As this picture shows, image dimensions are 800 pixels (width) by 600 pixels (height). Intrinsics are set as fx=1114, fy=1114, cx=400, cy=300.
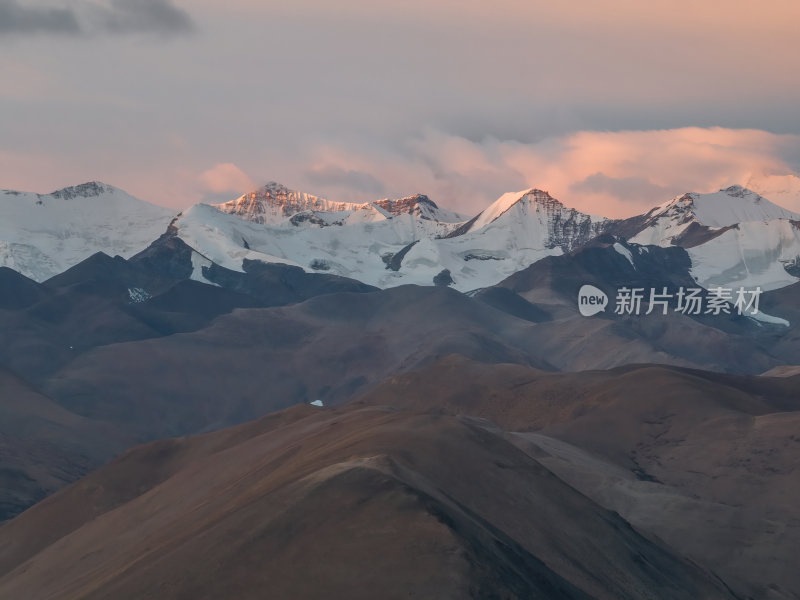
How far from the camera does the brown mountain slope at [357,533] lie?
118 ft

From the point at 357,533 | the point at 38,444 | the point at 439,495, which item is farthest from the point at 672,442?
the point at 38,444

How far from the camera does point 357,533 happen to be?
3822cm

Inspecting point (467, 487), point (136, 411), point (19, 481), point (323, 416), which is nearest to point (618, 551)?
point (467, 487)

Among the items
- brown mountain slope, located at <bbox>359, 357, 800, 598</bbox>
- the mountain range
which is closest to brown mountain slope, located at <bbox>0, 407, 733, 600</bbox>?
the mountain range

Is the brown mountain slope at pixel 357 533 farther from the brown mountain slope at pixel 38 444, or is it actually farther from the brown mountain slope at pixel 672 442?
the brown mountain slope at pixel 38 444

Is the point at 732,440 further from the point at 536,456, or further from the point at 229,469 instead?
the point at 229,469

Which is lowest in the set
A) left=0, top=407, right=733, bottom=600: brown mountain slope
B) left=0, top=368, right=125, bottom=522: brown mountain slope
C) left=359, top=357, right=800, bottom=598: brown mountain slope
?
left=0, top=368, right=125, bottom=522: brown mountain slope

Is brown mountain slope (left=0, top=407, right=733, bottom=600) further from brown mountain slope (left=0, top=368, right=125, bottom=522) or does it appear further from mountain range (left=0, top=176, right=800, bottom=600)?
brown mountain slope (left=0, top=368, right=125, bottom=522)

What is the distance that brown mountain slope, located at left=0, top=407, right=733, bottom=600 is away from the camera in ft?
118

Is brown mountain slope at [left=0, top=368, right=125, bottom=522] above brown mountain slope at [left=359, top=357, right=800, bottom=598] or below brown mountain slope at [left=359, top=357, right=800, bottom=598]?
below

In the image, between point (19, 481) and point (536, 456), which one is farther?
point (19, 481)

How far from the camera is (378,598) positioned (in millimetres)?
33500

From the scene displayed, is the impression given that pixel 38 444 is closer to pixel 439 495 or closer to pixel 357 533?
pixel 439 495

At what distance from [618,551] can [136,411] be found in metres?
139
